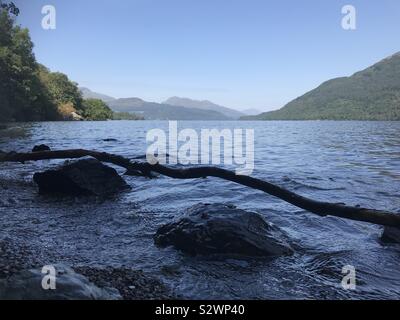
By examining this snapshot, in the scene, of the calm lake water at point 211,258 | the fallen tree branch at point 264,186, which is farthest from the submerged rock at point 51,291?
the fallen tree branch at point 264,186

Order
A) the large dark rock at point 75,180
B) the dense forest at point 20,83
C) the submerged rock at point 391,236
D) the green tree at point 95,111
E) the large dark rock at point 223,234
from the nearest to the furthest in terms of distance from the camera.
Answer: the large dark rock at point 223,234, the submerged rock at point 391,236, the large dark rock at point 75,180, the dense forest at point 20,83, the green tree at point 95,111

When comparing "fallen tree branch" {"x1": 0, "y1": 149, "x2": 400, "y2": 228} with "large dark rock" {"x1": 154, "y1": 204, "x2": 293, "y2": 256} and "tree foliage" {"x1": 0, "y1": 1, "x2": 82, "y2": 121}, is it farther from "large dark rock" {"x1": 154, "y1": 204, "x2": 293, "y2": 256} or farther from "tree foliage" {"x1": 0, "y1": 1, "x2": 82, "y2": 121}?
"tree foliage" {"x1": 0, "y1": 1, "x2": 82, "y2": 121}

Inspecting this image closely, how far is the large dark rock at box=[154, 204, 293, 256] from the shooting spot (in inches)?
325

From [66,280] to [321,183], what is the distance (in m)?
15.0

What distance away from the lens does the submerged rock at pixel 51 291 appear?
16.3ft

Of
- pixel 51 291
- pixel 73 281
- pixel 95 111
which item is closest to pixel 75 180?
pixel 73 281

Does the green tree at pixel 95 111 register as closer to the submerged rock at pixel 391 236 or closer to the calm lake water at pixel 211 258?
the calm lake water at pixel 211 258

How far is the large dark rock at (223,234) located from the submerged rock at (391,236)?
265 cm

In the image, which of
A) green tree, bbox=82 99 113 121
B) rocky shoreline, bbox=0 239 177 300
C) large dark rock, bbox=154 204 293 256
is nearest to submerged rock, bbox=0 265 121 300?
rocky shoreline, bbox=0 239 177 300

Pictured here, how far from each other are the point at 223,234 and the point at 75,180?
7.26 metres

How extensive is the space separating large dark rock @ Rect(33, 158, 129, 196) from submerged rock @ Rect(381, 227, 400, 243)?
30.8 ft

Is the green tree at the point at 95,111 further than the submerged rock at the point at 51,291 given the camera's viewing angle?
Yes

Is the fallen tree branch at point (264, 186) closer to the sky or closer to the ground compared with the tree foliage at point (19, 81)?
closer to the ground
